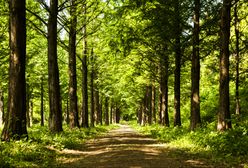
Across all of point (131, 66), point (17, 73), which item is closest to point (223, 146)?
point (17, 73)

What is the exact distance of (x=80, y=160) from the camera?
1127cm

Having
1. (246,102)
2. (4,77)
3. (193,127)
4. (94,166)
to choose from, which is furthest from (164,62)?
(94,166)

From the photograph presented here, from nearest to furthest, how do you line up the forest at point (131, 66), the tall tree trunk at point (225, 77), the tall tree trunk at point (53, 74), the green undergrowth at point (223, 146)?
the green undergrowth at point (223, 146), the forest at point (131, 66), the tall tree trunk at point (225, 77), the tall tree trunk at point (53, 74)

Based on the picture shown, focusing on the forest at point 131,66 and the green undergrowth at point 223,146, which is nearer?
the green undergrowth at point 223,146

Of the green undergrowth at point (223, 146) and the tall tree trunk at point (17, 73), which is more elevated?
the tall tree trunk at point (17, 73)

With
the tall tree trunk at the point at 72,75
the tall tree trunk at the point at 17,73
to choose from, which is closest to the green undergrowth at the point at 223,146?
the tall tree trunk at the point at 17,73

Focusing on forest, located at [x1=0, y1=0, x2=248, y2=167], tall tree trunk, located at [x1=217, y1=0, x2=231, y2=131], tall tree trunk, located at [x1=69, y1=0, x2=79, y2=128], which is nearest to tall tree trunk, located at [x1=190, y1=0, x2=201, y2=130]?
forest, located at [x1=0, y1=0, x2=248, y2=167]

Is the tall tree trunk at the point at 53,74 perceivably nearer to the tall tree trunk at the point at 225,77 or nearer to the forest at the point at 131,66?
the forest at the point at 131,66

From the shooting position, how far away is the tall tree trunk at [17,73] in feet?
39.1

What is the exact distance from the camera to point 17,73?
39.5 ft

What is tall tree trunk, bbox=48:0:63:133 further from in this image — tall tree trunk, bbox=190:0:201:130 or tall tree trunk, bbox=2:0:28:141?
tall tree trunk, bbox=190:0:201:130

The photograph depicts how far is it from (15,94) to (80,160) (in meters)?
3.28

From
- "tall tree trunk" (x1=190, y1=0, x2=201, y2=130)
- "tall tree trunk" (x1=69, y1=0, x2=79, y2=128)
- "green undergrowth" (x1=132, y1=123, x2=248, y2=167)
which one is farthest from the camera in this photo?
"tall tree trunk" (x1=69, y1=0, x2=79, y2=128)

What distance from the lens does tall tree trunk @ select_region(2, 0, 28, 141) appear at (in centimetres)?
1192
